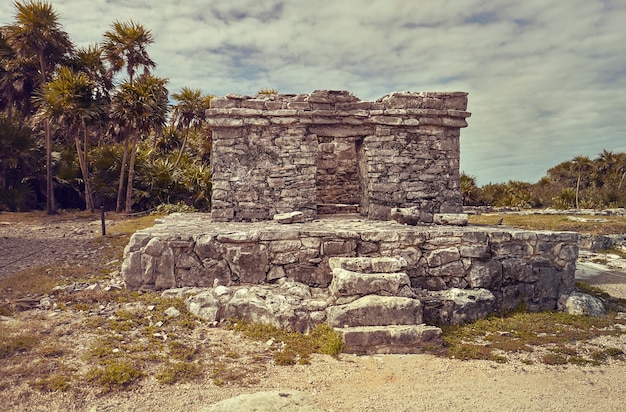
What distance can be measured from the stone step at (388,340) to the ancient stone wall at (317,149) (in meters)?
4.53

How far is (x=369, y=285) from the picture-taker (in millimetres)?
6297

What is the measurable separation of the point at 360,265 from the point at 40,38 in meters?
17.9

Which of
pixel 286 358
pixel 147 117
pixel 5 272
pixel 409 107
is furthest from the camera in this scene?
pixel 147 117

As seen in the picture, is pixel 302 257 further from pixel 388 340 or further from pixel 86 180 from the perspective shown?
pixel 86 180

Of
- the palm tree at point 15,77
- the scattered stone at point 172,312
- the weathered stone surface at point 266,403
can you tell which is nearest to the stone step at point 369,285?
the weathered stone surface at point 266,403

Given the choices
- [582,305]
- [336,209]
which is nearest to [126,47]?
[336,209]

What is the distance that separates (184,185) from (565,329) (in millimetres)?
15047

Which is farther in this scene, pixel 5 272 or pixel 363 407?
pixel 5 272

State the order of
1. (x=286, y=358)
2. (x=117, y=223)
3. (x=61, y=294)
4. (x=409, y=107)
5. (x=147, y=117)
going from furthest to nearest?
(x=147, y=117) < (x=117, y=223) < (x=409, y=107) < (x=61, y=294) < (x=286, y=358)

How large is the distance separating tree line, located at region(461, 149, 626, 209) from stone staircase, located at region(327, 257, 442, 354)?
20.5 meters

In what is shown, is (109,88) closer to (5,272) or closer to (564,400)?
(5,272)

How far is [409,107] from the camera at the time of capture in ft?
33.1

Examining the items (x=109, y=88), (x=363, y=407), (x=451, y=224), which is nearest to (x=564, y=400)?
(x=363, y=407)

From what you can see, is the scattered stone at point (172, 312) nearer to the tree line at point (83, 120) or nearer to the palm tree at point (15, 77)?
the tree line at point (83, 120)
